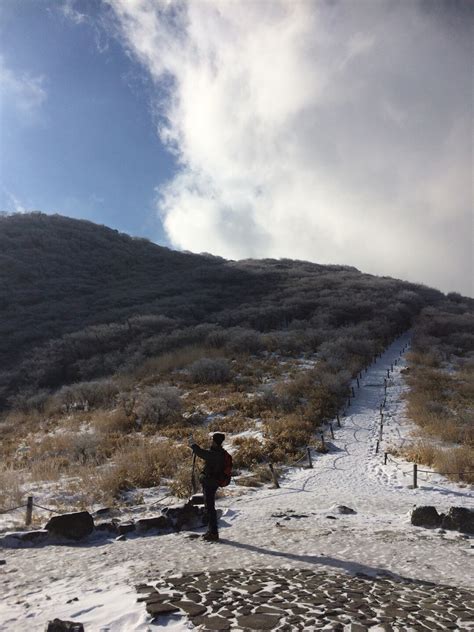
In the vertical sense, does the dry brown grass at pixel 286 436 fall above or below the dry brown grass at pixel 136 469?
above

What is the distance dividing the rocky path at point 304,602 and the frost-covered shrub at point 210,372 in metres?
18.5

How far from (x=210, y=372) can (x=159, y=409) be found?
6217mm

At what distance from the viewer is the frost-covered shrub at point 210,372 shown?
25.1 meters

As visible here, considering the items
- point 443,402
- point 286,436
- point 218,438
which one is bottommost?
point 286,436

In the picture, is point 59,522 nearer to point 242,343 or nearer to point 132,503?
point 132,503

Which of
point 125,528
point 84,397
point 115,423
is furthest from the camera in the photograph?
point 84,397

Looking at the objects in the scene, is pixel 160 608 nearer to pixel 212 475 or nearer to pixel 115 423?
pixel 212 475

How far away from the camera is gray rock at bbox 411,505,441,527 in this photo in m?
9.49

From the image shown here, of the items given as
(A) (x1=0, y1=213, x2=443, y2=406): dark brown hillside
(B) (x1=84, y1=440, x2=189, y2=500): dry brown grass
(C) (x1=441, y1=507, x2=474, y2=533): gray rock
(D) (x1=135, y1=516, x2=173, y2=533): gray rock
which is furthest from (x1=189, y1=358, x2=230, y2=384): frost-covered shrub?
(C) (x1=441, y1=507, x2=474, y2=533): gray rock

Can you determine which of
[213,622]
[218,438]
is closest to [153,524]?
[218,438]

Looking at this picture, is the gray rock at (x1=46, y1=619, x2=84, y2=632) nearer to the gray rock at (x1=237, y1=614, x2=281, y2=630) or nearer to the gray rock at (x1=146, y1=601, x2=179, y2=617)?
the gray rock at (x1=146, y1=601, x2=179, y2=617)

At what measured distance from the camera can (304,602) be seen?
529 cm

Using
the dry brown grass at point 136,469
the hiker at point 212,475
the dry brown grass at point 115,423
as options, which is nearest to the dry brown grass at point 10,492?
the dry brown grass at point 136,469

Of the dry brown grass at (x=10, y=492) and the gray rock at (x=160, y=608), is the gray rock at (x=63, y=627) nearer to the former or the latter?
the gray rock at (x=160, y=608)
